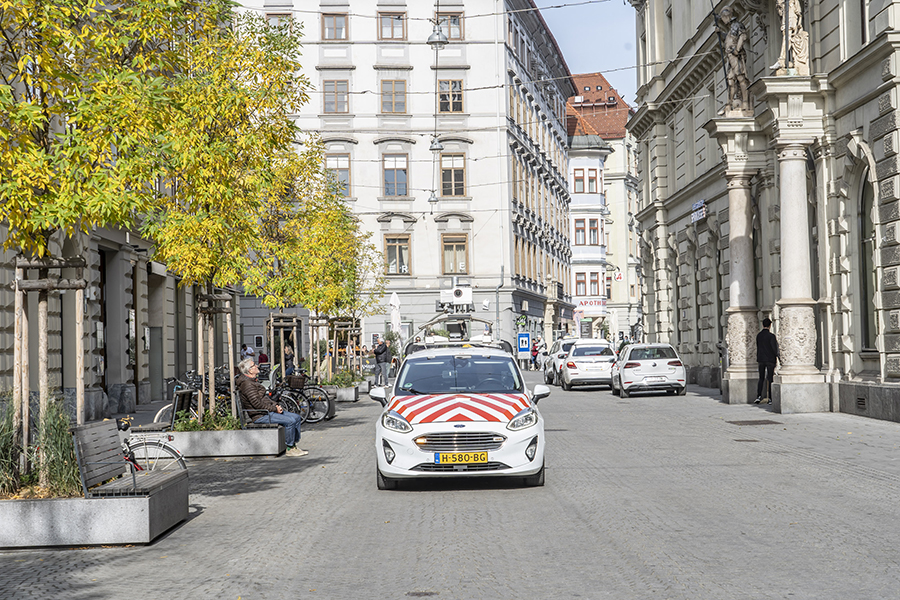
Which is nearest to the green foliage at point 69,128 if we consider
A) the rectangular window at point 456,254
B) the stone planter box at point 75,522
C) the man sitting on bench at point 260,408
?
the stone planter box at point 75,522

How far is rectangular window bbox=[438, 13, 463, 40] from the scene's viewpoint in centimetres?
5931

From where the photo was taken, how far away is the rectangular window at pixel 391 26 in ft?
195

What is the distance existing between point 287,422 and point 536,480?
18.0 feet

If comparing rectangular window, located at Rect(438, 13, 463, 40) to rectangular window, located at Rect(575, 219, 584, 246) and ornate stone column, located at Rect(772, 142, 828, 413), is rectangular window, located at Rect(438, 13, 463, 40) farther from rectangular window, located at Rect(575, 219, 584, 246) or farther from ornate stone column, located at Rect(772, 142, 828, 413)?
ornate stone column, located at Rect(772, 142, 828, 413)

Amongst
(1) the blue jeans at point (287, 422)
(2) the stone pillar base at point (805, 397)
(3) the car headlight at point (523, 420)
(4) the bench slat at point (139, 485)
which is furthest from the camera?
(2) the stone pillar base at point (805, 397)

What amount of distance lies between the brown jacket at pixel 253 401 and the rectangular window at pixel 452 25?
1797 inches

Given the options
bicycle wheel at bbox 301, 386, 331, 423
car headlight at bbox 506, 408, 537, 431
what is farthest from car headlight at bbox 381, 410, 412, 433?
bicycle wheel at bbox 301, 386, 331, 423

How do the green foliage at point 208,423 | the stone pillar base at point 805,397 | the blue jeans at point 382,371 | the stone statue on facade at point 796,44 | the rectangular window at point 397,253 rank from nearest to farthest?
the green foliage at point 208,423, the stone pillar base at point 805,397, the stone statue on facade at point 796,44, the blue jeans at point 382,371, the rectangular window at point 397,253

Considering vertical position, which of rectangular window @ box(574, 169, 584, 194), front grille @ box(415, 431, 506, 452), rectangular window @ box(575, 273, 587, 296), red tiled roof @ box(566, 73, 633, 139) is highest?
red tiled roof @ box(566, 73, 633, 139)

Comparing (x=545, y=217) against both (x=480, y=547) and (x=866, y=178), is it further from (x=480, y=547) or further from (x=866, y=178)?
(x=480, y=547)

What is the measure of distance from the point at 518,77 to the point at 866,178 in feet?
140

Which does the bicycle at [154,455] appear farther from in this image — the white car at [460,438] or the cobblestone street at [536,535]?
the white car at [460,438]

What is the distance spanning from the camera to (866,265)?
2134 cm

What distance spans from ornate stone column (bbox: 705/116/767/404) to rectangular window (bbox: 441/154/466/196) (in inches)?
1296
